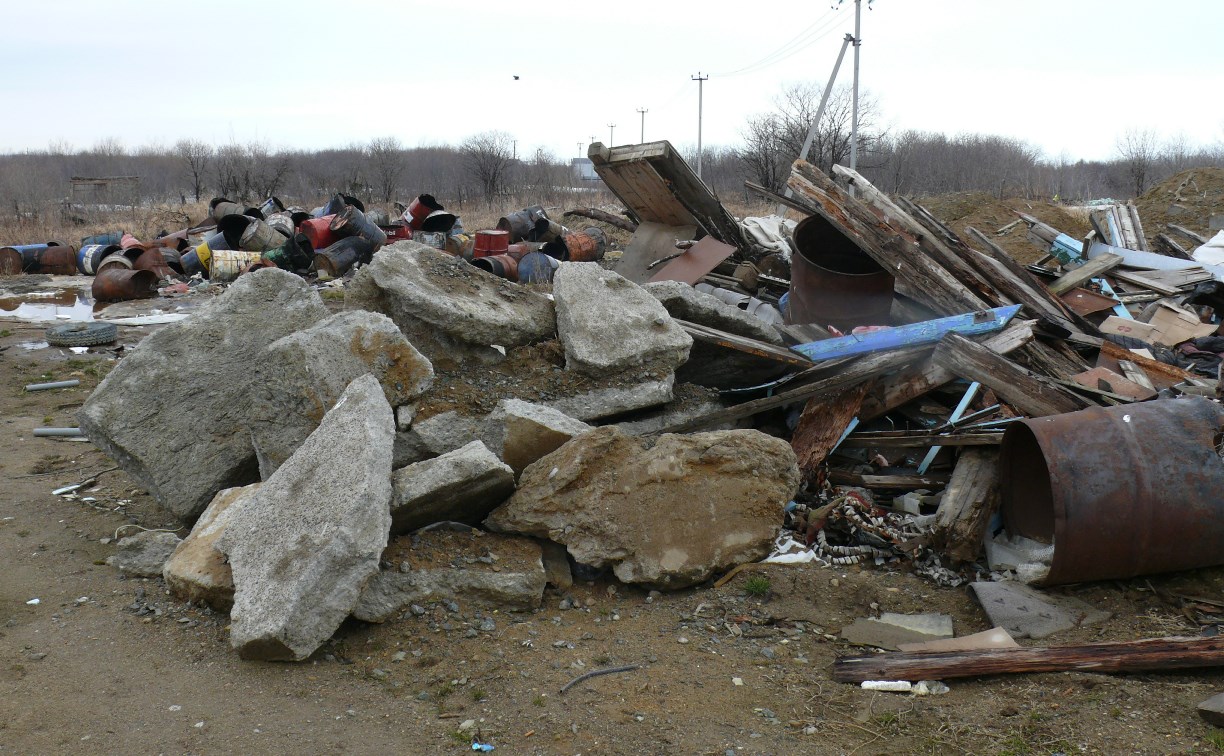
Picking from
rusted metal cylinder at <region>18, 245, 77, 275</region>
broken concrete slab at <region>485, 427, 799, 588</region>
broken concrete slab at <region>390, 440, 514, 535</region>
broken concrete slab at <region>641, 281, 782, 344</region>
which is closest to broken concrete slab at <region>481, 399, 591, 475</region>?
broken concrete slab at <region>485, 427, 799, 588</region>

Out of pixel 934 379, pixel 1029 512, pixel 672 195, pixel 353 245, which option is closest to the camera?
pixel 1029 512

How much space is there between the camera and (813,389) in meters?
5.33

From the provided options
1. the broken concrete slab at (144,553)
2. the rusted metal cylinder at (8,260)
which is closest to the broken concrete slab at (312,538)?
the broken concrete slab at (144,553)

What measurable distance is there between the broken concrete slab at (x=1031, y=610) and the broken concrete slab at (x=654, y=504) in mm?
1029

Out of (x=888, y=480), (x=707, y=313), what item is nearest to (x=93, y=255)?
(x=707, y=313)

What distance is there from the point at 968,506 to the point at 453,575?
257cm

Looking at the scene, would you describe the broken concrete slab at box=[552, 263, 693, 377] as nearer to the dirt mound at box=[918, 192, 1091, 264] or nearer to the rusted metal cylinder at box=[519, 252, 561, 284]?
the dirt mound at box=[918, 192, 1091, 264]

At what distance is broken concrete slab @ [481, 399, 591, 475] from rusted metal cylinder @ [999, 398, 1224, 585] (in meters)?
2.26

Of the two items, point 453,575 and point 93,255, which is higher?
point 93,255

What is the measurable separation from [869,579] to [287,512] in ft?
8.89

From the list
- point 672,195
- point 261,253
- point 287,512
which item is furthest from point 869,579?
point 261,253

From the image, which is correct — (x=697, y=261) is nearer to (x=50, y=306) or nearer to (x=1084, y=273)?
(x=1084, y=273)

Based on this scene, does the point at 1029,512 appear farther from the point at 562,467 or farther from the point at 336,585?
the point at 336,585

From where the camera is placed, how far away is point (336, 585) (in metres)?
3.44
